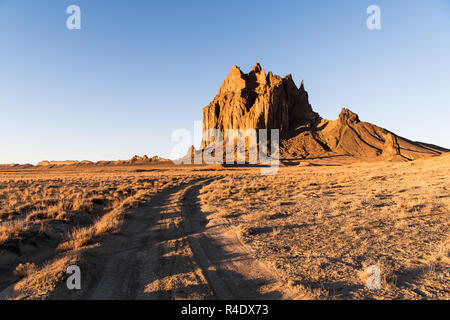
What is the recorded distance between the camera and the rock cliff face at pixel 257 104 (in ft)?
446

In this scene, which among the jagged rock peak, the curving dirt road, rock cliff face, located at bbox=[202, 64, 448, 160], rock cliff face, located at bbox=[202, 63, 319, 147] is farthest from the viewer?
rock cliff face, located at bbox=[202, 63, 319, 147]

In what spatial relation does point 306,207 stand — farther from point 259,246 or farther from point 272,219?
point 259,246

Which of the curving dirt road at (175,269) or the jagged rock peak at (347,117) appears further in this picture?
the jagged rock peak at (347,117)

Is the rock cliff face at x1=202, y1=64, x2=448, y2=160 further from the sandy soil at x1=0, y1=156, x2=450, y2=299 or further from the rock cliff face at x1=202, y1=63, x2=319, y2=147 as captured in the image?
the sandy soil at x1=0, y1=156, x2=450, y2=299

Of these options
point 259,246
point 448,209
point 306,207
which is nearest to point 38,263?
point 259,246

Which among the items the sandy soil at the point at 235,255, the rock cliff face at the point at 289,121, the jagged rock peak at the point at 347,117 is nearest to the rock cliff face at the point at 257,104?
the rock cliff face at the point at 289,121

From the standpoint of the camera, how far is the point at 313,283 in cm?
473

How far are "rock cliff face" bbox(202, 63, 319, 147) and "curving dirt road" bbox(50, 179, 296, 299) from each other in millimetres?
128172

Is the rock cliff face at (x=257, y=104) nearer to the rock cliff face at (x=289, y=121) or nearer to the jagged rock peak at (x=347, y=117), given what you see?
the rock cliff face at (x=289, y=121)

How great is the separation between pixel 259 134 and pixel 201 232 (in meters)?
125

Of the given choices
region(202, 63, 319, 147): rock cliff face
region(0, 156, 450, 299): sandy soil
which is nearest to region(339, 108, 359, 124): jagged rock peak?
region(202, 63, 319, 147): rock cliff face

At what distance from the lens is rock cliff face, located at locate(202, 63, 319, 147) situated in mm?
135988

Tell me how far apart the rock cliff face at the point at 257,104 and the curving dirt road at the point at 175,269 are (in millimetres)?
128172
